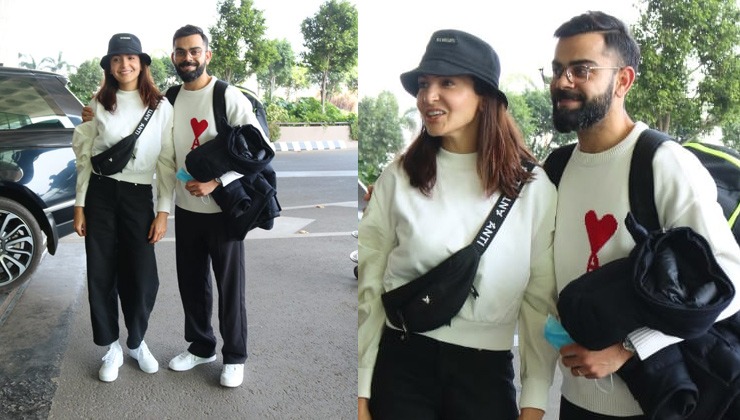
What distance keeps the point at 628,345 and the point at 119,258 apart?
6.11 ft

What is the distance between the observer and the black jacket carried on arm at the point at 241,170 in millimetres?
2100

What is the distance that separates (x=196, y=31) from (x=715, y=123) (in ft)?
4.96

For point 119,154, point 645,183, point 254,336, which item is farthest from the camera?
point 254,336

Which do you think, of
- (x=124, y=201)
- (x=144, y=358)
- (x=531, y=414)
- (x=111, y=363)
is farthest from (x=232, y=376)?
(x=531, y=414)

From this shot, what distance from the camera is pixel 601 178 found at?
1232 millimetres

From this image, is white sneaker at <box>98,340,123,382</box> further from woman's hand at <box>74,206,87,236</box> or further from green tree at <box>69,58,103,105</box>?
green tree at <box>69,58,103,105</box>

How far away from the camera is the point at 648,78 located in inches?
57.2

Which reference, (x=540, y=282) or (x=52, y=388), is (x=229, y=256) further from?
(x=540, y=282)

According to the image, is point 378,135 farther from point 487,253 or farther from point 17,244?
point 17,244

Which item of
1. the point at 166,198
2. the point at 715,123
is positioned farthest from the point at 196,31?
the point at 715,123

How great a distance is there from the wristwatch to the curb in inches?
48.8

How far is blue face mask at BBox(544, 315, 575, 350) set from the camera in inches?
46.1

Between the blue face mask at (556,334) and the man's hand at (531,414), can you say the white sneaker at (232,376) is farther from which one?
the blue face mask at (556,334)

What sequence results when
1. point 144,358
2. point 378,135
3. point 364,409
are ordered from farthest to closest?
point 144,358 → point 378,135 → point 364,409
